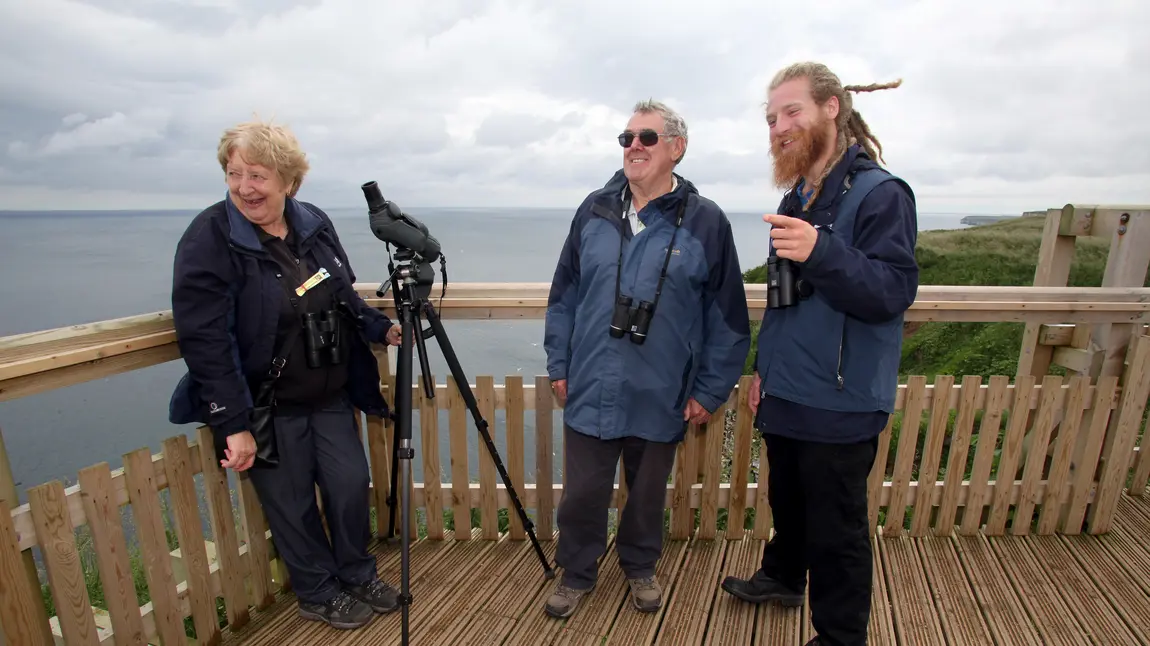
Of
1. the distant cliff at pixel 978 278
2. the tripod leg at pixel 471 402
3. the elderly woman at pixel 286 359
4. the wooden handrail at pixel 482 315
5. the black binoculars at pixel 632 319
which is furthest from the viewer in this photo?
the distant cliff at pixel 978 278


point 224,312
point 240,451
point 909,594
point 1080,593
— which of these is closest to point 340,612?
point 240,451

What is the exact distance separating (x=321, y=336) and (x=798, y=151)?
71.6 inches

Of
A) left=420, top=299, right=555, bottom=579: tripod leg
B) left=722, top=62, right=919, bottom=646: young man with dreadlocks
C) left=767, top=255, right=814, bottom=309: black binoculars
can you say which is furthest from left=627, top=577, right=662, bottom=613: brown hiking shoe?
left=767, top=255, right=814, bottom=309: black binoculars

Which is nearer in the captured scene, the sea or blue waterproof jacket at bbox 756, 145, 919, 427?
blue waterproof jacket at bbox 756, 145, 919, 427

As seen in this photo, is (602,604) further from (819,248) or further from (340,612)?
(819,248)

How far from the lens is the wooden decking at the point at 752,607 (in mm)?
2455

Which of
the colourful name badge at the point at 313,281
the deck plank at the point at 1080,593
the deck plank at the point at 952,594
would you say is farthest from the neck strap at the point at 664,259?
the deck plank at the point at 1080,593

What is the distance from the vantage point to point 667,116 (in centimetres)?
226

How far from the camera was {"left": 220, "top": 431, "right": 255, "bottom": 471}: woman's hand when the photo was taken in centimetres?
217

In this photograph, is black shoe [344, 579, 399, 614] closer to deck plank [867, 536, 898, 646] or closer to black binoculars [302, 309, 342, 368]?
black binoculars [302, 309, 342, 368]

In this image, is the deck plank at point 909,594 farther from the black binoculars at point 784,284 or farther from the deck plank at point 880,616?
the black binoculars at point 784,284

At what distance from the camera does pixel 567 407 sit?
2.47 m

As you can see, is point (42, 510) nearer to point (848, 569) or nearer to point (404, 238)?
point (404, 238)

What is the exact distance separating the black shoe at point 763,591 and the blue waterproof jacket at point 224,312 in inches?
83.6
